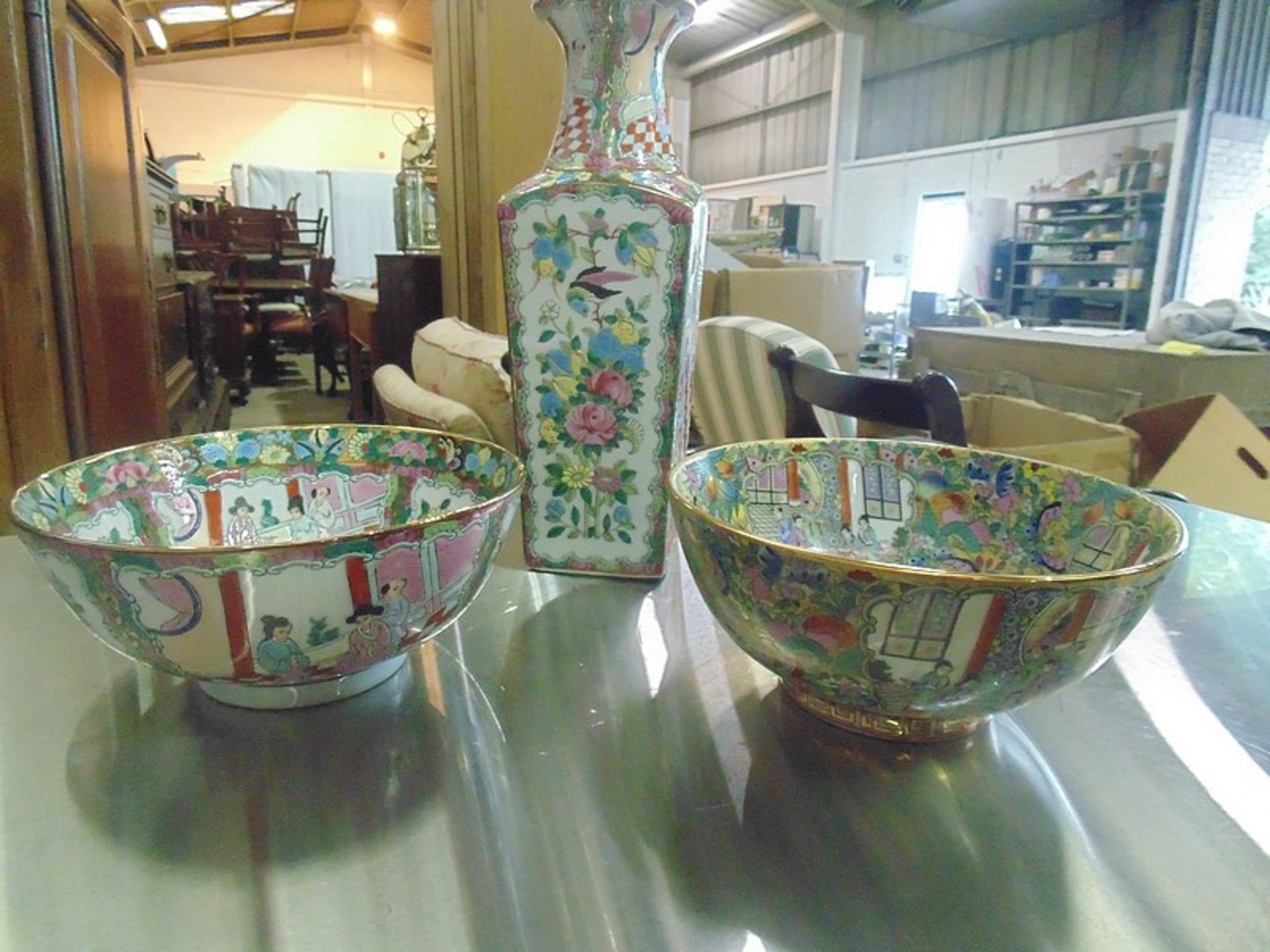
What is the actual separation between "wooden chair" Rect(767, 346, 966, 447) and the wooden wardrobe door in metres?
1.05

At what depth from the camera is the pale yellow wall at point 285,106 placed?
8312 millimetres

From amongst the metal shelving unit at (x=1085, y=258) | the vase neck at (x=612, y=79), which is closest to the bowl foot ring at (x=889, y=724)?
the vase neck at (x=612, y=79)

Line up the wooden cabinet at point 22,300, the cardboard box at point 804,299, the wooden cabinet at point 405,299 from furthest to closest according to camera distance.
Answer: the cardboard box at point 804,299 < the wooden cabinet at point 405,299 < the wooden cabinet at point 22,300

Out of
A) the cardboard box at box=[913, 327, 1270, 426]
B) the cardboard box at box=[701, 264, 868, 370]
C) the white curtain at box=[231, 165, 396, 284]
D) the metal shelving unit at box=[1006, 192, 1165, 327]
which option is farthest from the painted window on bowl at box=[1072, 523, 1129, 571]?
the white curtain at box=[231, 165, 396, 284]

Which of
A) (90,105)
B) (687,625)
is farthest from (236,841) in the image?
(90,105)

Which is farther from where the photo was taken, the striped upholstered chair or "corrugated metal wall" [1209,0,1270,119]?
"corrugated metal wall" [1209,0,1270,119]

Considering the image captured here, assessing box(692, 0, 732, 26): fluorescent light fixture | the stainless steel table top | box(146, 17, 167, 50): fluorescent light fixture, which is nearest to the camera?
the stainless steel table top

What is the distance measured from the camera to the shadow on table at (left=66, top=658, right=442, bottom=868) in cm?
26

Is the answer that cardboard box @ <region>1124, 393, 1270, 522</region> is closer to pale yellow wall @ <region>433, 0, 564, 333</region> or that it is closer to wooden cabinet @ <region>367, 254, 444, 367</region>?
pale yellow wall @ <region>433, 0, 564, 333</region>

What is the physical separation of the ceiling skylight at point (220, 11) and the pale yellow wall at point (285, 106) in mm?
806

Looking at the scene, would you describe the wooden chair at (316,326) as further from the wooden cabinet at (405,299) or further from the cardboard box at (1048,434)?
the cardboard box at (1048,434)

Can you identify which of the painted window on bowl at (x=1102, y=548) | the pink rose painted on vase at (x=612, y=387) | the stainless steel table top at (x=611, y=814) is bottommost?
the stainless steel table top at (x=611, y=814)

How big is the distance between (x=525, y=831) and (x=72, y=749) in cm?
18

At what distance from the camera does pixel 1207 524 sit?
644mm
